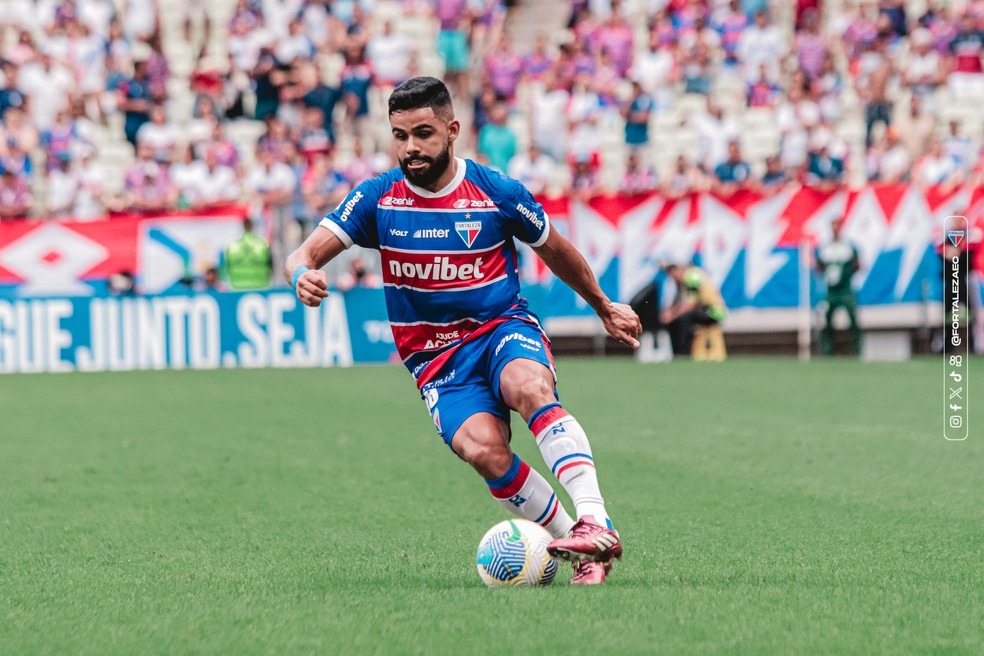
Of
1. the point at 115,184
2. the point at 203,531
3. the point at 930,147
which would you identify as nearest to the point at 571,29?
the point at 930,147

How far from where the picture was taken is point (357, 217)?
646 cm

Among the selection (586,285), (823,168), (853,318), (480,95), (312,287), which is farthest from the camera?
(480,95)

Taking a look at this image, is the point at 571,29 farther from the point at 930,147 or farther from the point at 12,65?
the point at 12,65

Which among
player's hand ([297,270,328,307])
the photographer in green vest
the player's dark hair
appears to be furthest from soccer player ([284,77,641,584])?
the photographer in green vest

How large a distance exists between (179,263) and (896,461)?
41.5 feet

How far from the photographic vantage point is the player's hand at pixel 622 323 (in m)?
6.48

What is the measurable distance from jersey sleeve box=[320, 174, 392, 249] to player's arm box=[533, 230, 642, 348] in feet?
2.26

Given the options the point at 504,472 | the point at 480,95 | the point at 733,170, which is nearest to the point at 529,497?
the point at 504,472

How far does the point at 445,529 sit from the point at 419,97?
2.55m

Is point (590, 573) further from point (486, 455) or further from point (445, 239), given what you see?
point (445, 239)

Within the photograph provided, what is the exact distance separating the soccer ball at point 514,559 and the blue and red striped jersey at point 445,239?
2.81 feet

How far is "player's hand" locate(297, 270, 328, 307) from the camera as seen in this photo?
5.88 meters

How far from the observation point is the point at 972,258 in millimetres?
20750

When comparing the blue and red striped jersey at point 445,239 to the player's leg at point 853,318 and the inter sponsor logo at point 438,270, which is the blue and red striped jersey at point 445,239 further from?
the player's leg at point 853,318
